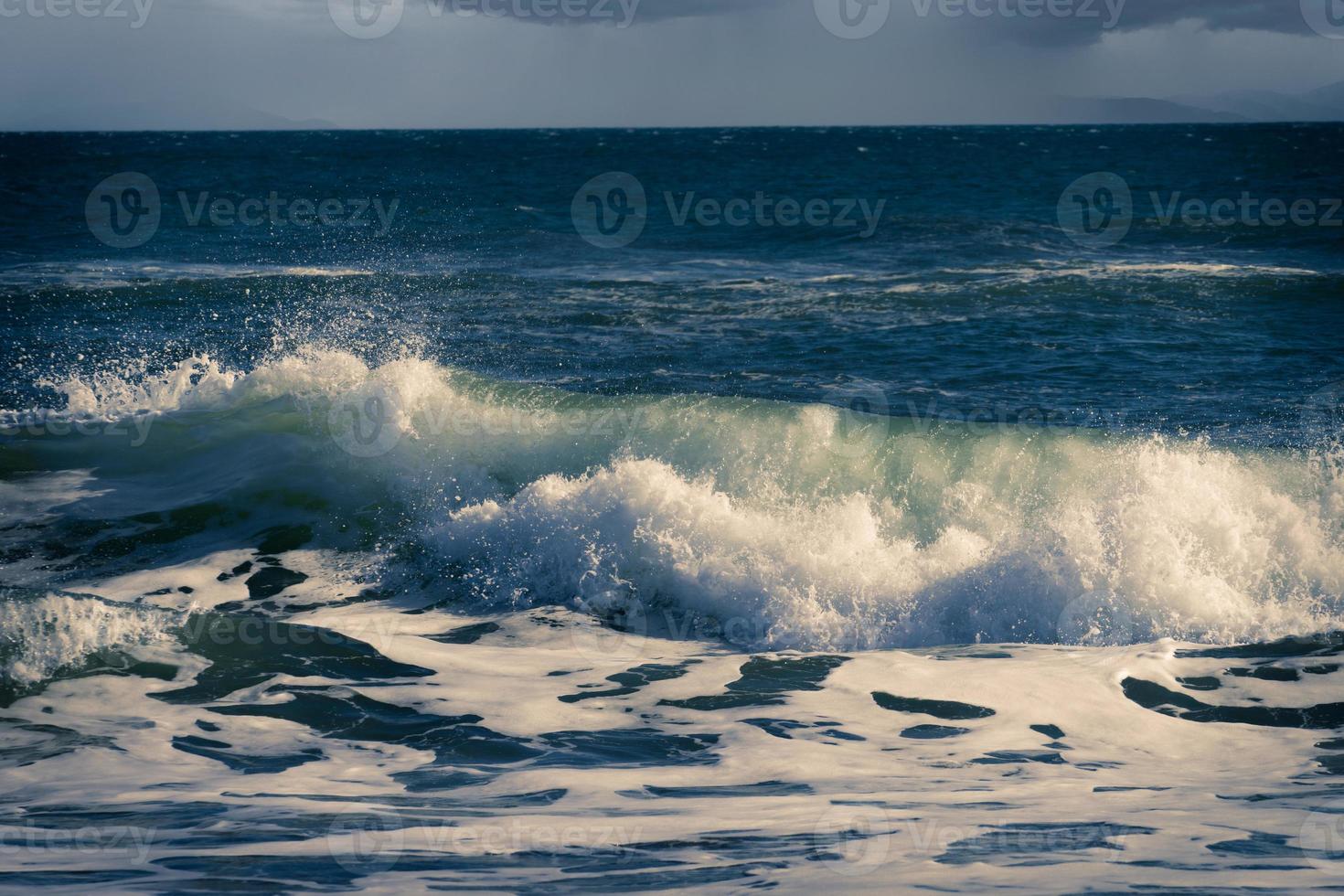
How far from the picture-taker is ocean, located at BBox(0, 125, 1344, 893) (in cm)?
471

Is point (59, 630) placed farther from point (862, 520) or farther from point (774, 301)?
point (774, 301)

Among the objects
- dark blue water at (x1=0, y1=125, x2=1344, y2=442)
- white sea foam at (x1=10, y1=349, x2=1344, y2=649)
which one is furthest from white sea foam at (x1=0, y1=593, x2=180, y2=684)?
dark blue water at (x1=0, y1=125, x2=1344, y2=442)

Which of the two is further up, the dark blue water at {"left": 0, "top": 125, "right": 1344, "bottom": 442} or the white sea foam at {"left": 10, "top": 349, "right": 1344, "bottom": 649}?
the dark blue water at {"left": 0, "top": 125, "right": 1344, "bottom": 442}

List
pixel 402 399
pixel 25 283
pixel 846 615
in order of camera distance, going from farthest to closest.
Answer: pixel 25 283, pixel 402 399, pixel 846 615

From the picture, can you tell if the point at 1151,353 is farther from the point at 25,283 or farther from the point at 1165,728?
the point at 25,283

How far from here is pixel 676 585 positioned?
27.6ft

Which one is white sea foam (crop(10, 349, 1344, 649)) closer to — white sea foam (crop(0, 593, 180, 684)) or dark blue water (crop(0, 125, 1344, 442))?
dark blue water (crop(0, 125, 1344, 442))

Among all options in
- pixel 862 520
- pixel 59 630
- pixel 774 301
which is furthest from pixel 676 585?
pixel 774 301

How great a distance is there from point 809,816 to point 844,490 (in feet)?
17.2

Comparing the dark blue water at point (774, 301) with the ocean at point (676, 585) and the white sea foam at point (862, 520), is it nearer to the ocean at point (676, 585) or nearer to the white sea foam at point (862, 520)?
the ocean at point (676, 585)

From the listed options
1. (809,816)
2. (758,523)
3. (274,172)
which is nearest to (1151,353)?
(758,523)

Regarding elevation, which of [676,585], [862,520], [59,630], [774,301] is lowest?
Answer: [59,630]

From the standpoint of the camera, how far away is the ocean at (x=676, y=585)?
471 cm

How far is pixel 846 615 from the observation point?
788 cm
